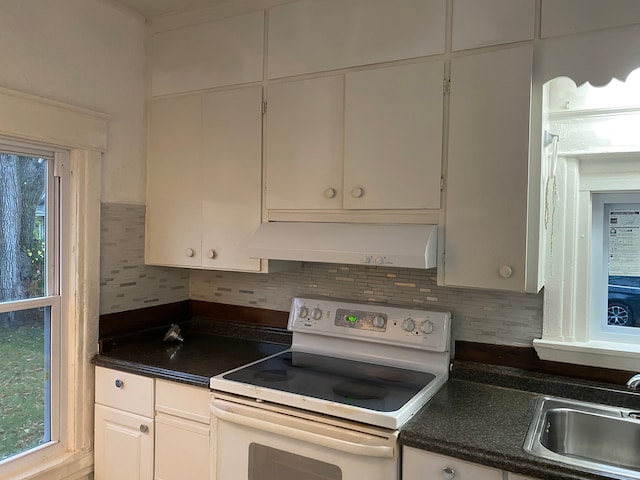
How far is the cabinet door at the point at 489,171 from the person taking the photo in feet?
5.35

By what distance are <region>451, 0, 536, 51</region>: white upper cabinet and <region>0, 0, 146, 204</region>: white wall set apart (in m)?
1.53

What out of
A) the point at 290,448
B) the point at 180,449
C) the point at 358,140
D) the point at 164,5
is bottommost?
the point at 180,449

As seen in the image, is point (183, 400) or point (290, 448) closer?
point (290, 448)

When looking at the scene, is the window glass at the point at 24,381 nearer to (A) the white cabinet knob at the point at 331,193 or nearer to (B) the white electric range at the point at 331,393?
(B) the white electric range at the point at 331,393

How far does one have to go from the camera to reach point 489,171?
5.52ft

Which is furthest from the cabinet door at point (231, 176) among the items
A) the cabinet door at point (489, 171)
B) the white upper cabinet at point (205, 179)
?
the cabinet door at point (489, 171)

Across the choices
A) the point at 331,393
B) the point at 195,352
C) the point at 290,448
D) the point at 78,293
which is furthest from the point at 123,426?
the point at 331,393

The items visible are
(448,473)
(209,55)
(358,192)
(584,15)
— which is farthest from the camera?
(209,55)

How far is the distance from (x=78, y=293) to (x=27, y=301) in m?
0.20

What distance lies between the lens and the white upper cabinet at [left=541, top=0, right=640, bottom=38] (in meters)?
1.50

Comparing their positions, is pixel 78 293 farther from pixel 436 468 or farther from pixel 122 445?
pixel 436 468

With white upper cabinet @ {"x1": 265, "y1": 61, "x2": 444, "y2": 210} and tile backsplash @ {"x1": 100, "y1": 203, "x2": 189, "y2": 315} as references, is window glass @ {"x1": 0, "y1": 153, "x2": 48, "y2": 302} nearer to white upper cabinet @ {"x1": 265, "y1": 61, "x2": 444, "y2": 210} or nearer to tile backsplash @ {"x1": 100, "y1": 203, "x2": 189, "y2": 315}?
tile backsplash @ {"x1": 100, "y1": 203, "x2": 189, "y2": 315}

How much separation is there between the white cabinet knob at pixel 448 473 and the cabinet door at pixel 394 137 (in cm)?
86

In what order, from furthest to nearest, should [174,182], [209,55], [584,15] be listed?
[174,182] < [209,55] < [584,15]
